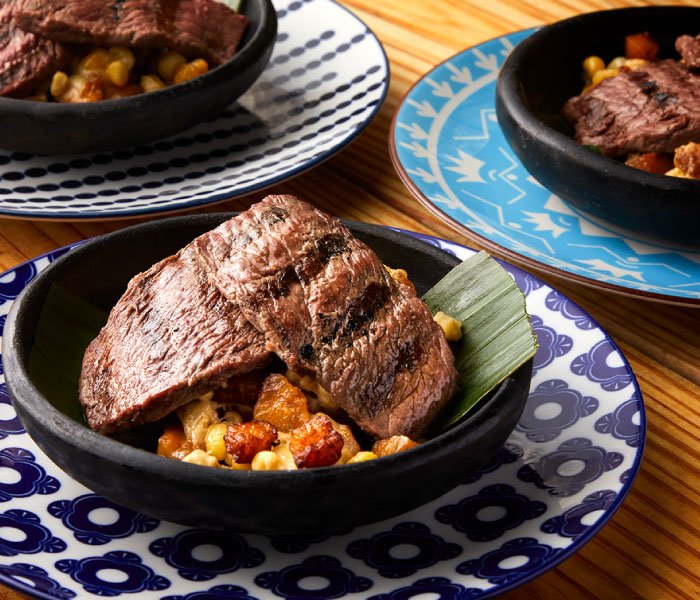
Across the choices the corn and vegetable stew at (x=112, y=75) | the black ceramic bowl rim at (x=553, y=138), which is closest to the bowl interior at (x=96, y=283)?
the black ceramic bowl rim at (x=553, y=138)

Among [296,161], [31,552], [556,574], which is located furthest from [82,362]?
[296,161]

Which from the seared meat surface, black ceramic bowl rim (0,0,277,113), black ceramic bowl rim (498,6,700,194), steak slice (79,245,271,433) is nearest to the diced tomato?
black ceramic bowl rim (498,6,700,194)

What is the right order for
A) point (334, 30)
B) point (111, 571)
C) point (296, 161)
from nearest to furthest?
point (111, 571), point (296, 161), point (334, 30)

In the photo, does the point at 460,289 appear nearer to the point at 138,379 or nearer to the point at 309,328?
the point at 309,328

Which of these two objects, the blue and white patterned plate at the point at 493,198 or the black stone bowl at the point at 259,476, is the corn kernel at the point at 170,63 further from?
the black stone bowl at the point at 259,476

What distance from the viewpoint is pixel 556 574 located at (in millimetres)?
2141

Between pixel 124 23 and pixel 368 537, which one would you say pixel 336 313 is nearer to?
pixel 368 537

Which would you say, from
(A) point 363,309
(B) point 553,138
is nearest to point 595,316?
(B) point 553,138

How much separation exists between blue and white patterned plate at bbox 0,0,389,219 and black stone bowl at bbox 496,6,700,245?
575mm

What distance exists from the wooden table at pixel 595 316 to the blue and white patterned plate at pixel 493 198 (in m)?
0.12

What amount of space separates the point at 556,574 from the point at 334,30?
282 centimetres

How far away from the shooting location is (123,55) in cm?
350

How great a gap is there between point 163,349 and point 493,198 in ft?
5.27

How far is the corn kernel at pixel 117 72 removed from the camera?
11.3 feet
